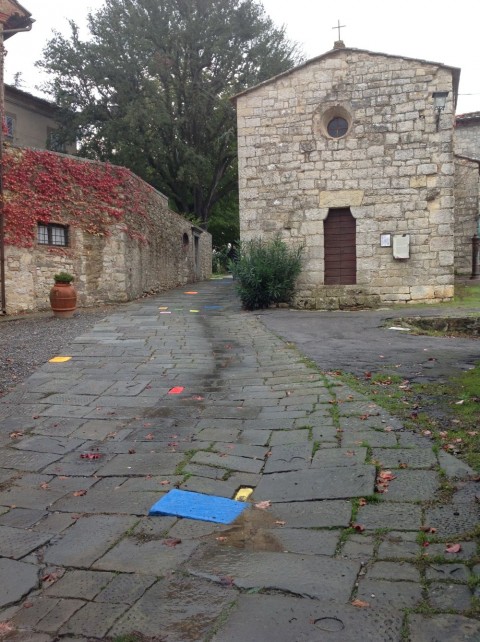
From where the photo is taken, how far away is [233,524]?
2801 mm

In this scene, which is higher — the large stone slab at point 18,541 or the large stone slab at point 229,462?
the large stone slab at point 229,462

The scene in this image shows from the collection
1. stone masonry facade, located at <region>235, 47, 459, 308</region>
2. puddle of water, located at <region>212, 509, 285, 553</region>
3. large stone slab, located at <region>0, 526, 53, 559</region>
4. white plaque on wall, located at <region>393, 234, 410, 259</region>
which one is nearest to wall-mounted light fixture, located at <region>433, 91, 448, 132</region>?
stone masonry facade, located at <region>235, 47, 459, 308</region>

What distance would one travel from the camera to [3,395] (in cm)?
558

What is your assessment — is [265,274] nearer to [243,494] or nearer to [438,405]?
[438,405]

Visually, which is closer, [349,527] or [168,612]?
[168,612]

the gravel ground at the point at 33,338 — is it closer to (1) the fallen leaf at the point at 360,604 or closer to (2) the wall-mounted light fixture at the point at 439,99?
(1) the fallen leaf at the point at 360,604

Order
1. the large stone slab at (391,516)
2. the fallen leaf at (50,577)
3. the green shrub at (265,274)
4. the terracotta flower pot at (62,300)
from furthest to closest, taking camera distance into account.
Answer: the green shrub at (265,274), the terracotta flower pot at (62,300), the large stone slab at (391,516), the fallen leaf at (50,577)

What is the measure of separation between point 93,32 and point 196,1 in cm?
496

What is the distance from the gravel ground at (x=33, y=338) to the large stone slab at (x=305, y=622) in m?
4.41

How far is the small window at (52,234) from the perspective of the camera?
Answer: 13.4 m

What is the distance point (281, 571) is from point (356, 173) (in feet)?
40.6

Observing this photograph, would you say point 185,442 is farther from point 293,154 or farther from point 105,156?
point 105,156

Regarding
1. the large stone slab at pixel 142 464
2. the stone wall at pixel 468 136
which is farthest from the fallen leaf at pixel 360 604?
the stone wall at pixel 468 136

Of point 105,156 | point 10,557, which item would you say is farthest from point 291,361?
point 105,156
